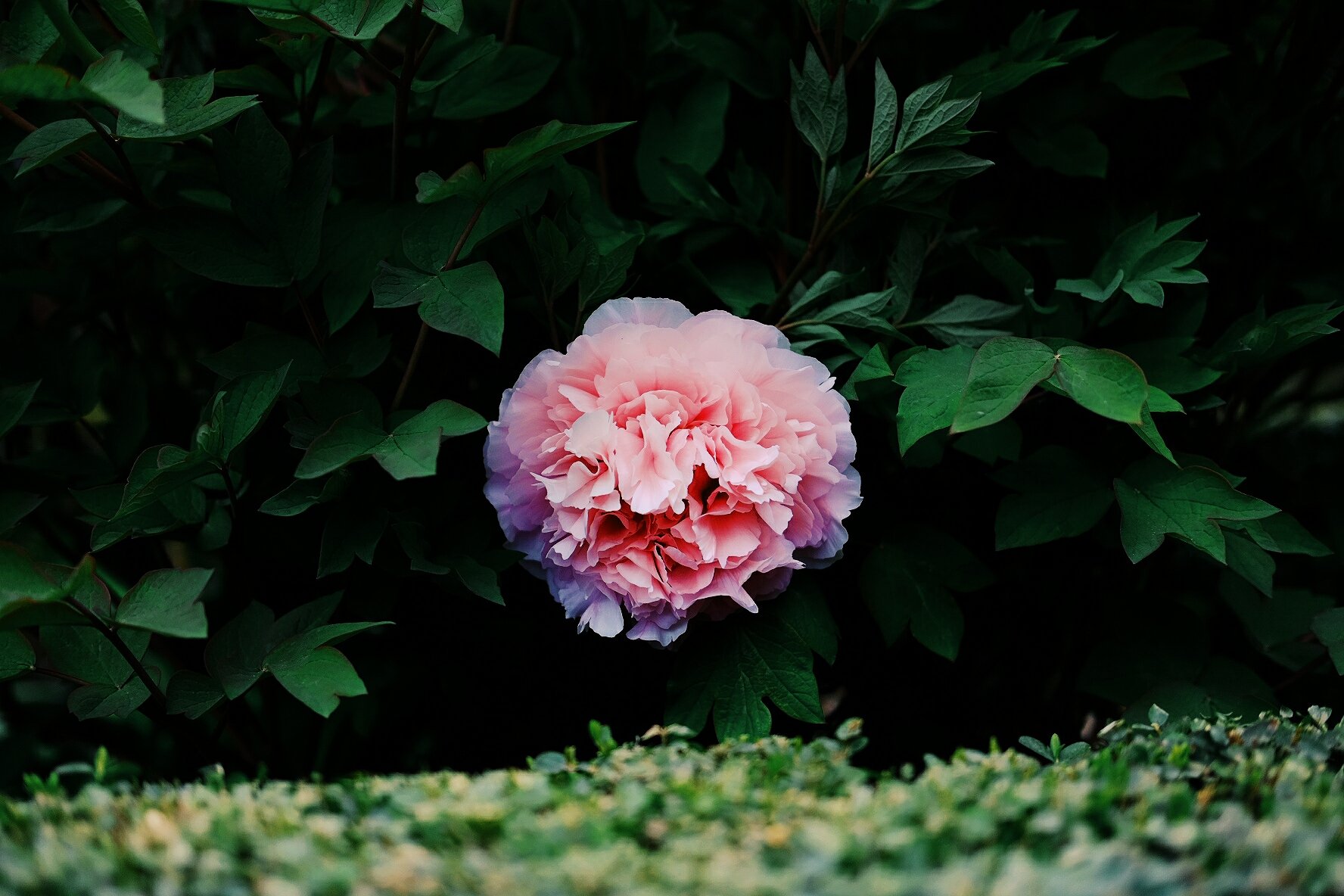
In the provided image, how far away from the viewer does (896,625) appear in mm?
1153

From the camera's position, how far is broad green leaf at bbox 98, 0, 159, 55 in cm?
93

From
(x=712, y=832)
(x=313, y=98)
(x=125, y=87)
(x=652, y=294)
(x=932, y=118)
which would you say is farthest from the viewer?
(x=652, y=294)

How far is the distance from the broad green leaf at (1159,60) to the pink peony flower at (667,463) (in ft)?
1.90

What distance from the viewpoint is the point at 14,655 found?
988mm

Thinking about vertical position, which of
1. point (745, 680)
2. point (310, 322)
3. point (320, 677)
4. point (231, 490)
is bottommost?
point (745, 680)

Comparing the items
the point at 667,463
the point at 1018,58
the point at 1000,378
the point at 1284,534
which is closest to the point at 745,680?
the point at 667,463

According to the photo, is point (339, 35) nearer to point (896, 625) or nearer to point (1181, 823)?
point (896, 625)

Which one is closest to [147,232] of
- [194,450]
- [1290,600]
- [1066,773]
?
[194,450]

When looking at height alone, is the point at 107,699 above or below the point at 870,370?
below

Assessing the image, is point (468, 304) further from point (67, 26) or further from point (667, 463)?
point (67, 26)

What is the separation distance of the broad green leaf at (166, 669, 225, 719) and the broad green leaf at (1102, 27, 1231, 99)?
1215 mm

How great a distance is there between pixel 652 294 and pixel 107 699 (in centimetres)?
72

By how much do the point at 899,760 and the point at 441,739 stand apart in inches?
24.8

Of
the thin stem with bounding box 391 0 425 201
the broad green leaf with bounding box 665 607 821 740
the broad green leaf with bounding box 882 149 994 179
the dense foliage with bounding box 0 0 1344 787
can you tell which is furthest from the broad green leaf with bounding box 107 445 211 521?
the broad green leaf with bounding box 882 149 994 179
